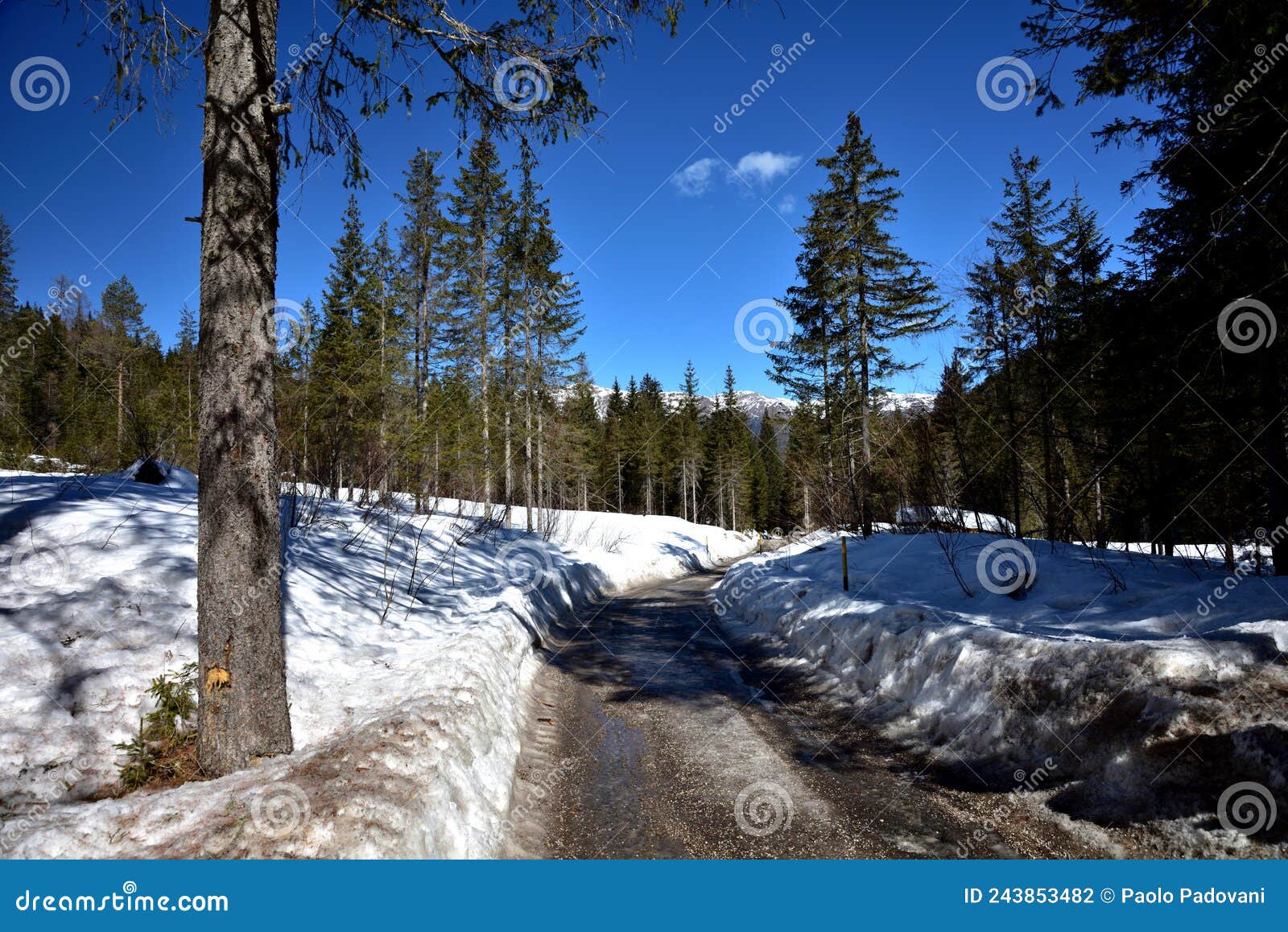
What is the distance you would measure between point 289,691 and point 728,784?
343cm

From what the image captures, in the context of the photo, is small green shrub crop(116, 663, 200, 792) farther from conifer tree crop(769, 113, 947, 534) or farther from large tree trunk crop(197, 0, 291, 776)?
conifer tree crop(769, 113, 947, 534)

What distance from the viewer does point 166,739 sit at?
135 inches

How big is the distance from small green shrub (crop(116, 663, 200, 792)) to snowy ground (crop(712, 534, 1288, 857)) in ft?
17.4

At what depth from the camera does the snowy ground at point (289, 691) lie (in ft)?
8.48

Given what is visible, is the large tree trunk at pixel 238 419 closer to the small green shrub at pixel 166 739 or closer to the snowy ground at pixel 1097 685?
the small green shrub at pixel 166 739

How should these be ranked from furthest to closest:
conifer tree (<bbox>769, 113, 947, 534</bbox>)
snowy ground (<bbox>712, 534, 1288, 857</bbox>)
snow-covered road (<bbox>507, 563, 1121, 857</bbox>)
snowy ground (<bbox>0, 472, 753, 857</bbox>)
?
conifer tree (<bbox>769, 113, 947, 534</bbox>)
snow-covered road (<bbox>507, 563, 1121, 857</bbox>)
snowy ground (<bbox>712, 534, 1288, 857</bbox>)
snowy ground (<bbox>0, 472, 753, 857</bbox>)

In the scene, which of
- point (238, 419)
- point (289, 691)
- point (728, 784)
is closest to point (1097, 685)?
point (728, 784)

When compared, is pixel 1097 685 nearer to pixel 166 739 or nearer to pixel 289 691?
pixel 289 691

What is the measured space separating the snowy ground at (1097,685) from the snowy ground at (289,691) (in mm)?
3718

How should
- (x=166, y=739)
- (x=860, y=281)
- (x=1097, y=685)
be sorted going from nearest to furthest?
1. (x=166, y=739)
2. (x=1097, y=685)
3. (x=860, y=281)

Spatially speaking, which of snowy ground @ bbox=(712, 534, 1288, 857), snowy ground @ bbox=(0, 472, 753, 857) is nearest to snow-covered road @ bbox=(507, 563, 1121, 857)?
snowy ground @ bbox=(712, 534, 1288, 857)

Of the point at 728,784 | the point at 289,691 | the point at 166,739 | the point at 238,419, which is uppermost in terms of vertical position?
the point at 238,419

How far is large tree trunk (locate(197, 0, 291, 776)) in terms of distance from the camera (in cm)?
336

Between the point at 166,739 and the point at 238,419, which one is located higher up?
the point at 238,419
